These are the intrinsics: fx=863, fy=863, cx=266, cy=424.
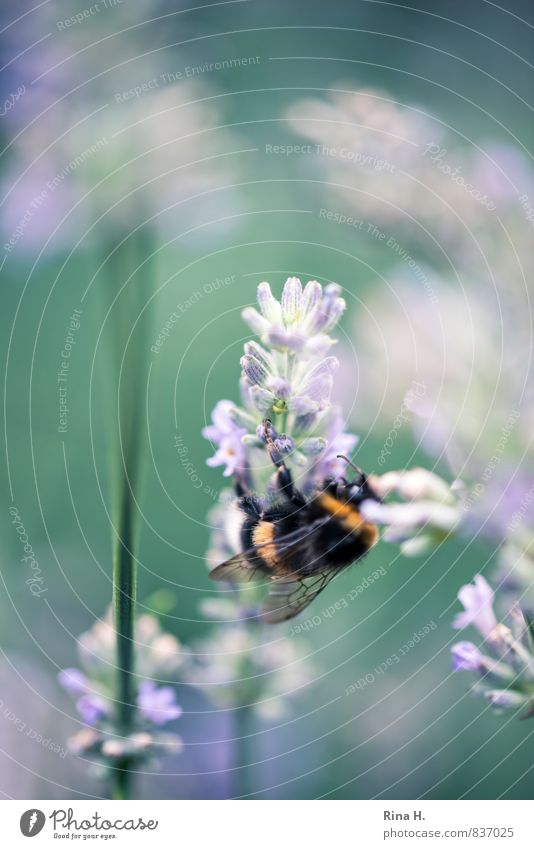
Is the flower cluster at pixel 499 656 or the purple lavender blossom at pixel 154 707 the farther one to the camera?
the purple lavender blossom at pixel 154 707

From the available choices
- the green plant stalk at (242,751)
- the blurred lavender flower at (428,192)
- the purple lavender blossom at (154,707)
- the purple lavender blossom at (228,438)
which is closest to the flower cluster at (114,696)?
the purple lavender blossom at (154,707)

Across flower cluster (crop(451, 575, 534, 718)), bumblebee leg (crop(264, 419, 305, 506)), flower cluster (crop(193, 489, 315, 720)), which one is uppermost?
bumblebee leg (crop(264, 419, 305, 506))

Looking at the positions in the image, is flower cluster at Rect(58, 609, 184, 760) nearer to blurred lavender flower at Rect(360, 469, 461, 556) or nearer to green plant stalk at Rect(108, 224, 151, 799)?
green plant stalk at Rect(108, 224, 151, 799)

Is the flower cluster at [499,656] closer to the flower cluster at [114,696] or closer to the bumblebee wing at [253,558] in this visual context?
the bumblebee wing at [253,558]

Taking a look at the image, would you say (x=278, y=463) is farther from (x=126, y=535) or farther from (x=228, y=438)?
(x=126, y=535)

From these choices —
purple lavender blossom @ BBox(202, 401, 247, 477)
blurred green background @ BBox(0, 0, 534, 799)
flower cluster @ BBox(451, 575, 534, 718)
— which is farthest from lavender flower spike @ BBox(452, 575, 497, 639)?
Result: blurred green background @ BBox(0, 0, 534, 799)

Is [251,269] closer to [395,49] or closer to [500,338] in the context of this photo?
[395,49]

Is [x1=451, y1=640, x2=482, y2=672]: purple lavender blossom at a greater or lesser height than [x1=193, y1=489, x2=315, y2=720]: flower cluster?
lesser
